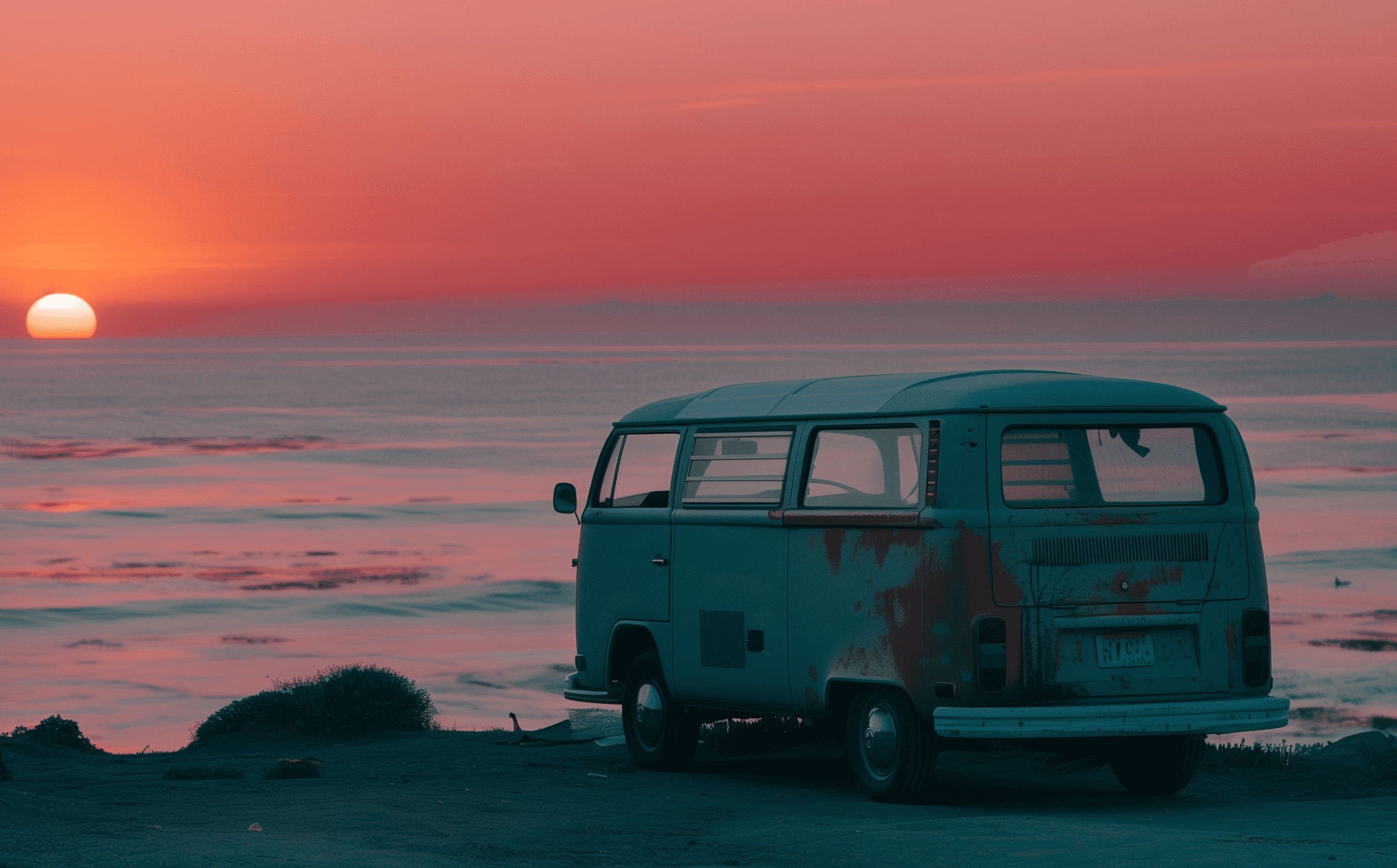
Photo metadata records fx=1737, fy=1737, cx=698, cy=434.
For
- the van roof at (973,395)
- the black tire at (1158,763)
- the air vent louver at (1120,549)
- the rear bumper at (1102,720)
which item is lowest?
the black tire at (1158,763)

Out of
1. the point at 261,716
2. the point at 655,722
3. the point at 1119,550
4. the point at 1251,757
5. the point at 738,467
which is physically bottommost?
the point at 1251,757

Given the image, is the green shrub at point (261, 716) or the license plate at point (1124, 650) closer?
the license plate at point (1124, 650)

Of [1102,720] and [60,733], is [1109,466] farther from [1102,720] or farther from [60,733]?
[60,733]

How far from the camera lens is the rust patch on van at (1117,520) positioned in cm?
988

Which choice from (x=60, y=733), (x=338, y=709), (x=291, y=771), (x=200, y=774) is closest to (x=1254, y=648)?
(x=291, y=771)

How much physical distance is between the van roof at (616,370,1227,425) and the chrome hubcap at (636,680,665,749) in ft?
7.18

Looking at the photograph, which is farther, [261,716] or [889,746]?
[261,716]

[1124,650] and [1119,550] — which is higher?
[1119,550]

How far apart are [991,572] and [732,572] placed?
7.15 ft

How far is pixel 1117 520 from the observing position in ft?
32.5

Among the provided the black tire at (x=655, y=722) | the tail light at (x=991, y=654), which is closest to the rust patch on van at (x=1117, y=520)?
the tail light at (x=991, y=654)

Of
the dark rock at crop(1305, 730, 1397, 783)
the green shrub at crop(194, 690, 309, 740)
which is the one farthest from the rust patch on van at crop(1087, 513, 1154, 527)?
the green shrub at crop(194, 690, 309, 740)

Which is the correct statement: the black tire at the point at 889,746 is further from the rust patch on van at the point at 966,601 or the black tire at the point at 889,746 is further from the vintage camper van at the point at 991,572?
the rust patch on van at the point at 966,601

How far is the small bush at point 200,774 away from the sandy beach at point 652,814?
129mm
